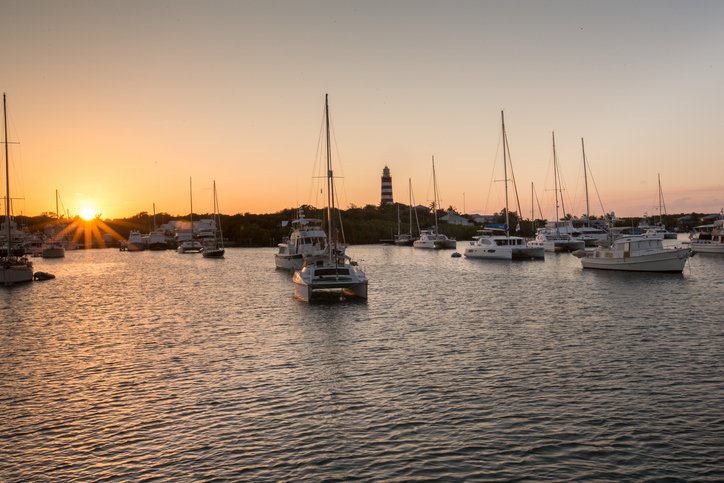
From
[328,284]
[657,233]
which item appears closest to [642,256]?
[328,284]

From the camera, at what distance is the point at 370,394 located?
14.1 metres

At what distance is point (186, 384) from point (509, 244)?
61.3 m

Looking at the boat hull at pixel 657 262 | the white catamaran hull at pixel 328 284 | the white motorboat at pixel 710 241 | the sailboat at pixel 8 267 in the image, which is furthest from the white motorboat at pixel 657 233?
the sailboat at pixel 8 267

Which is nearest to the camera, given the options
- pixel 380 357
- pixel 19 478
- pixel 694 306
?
pixel 19 478

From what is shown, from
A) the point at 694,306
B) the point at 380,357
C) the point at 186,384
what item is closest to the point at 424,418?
the point at 380,357

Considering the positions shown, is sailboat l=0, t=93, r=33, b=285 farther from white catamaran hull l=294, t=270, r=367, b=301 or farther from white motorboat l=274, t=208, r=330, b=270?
white catamaran hull l=294, t=270, r=367, b=301

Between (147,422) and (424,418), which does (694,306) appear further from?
(147,422)

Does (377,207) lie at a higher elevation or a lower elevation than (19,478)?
higher

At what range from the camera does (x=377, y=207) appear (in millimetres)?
195125

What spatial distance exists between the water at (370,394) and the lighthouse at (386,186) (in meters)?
158

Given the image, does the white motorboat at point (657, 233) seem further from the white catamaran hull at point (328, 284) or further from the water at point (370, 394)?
the water at point (370, 394)

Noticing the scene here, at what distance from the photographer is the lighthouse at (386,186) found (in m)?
185

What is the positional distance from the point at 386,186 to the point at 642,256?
143416 millimetres

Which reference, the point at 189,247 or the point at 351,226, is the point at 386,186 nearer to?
the point at 351,226
